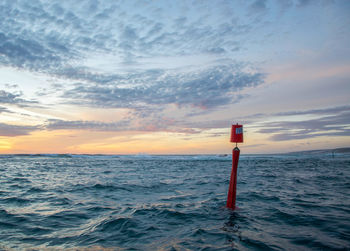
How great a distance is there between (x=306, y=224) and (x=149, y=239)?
4202mm

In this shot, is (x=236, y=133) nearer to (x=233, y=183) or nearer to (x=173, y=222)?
(x=233, y=183)

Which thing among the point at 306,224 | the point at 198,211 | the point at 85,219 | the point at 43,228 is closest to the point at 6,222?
the point at 43,228

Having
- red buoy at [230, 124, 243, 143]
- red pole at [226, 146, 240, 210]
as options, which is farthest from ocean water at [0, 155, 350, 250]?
red buoy at [230, 124, 243, 143]

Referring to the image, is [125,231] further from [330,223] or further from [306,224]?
[330,223]

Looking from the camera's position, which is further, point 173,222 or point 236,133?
point 236,133

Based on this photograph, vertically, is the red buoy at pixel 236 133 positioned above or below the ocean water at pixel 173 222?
above

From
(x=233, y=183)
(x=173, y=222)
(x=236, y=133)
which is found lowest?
(x=173, y=222)

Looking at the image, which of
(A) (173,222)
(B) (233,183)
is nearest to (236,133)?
(B) (233,183)

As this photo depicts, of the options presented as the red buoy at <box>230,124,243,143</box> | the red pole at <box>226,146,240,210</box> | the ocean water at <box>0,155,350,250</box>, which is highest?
the red buoy at <box>230,124,243,143</box>

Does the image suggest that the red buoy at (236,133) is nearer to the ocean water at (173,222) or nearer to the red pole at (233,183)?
the red pole at (233,183)

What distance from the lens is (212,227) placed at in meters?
5.61

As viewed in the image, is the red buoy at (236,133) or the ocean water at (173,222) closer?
the ocean water at (173,222)

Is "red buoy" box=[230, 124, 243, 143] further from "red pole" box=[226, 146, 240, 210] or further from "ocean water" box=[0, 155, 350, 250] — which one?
"ocean water" box=[0, 155, 350, 250]

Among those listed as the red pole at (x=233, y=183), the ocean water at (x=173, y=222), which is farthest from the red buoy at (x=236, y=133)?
the ocean water at (x=173, y=222)
